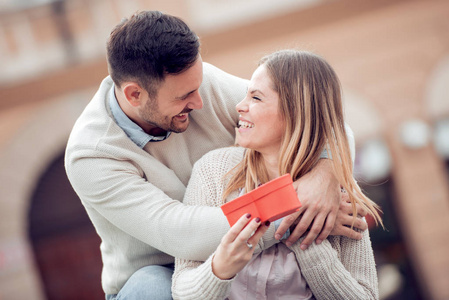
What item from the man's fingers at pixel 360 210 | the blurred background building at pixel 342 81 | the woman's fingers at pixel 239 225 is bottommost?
the blurred background building at pixel 342 81

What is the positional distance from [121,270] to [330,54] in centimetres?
447

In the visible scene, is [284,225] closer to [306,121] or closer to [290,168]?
[290,168]

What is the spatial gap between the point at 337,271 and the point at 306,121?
0.57 m

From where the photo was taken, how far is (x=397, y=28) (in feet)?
20.7

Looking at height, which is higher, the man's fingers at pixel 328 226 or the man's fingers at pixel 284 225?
the man's fingers at pixel 284 225

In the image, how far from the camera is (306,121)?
7.30 feet

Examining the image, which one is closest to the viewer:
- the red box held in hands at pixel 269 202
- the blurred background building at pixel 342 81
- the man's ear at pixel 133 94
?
the red box held in hands at pixel 269 202

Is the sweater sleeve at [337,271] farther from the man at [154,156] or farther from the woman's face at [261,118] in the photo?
the woman's face at [261,118]

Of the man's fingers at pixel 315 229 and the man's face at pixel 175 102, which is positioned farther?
the man's face at pixel 175 102

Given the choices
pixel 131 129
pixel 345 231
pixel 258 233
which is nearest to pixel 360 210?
pixel 345 231

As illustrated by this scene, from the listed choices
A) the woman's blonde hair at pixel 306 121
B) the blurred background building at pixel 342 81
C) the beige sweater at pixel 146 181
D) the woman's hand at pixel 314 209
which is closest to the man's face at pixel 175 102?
the beige sweater at pixel 146 181

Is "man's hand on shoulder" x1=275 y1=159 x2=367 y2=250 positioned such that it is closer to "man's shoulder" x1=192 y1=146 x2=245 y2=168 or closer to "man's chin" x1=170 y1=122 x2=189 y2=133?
"man's shoulder" x1=192 y1=146 x2=245 y2=168

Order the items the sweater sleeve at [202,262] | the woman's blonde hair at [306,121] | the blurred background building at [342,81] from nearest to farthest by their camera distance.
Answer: the sweater sleeve at [202,262] < the woman's blonde hair at [306,121] < the blurred background building at [342,81]

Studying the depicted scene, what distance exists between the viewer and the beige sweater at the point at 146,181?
209 cm
